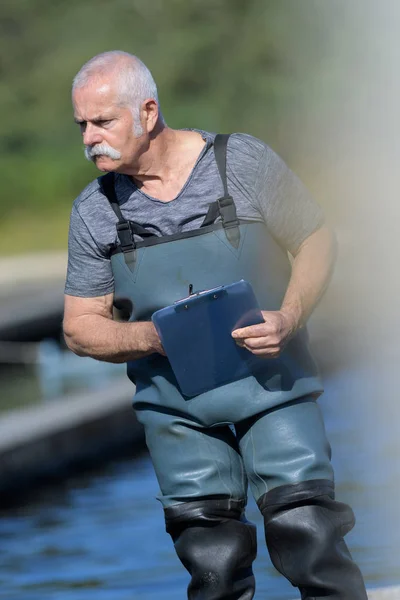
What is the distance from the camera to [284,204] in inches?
137

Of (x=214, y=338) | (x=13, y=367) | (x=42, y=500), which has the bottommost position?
(x=13, y=367)

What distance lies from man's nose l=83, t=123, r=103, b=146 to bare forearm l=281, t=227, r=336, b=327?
0.61 metres

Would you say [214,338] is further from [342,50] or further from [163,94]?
[342,50]

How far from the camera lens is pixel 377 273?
699 inches

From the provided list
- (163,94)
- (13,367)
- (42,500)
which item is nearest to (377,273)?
(13,367)

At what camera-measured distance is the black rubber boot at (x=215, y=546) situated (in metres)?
3.49

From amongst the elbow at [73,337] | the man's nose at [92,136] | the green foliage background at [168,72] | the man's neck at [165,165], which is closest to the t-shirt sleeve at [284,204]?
the man's neck at [165,165]

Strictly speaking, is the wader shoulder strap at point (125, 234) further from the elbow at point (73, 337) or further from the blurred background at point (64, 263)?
the blurred background at point (64, 263)

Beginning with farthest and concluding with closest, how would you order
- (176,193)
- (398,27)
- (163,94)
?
(163,94) < (176,193) < (398,27)

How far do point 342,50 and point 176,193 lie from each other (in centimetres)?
2883

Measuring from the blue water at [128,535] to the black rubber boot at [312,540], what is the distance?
2.03 m

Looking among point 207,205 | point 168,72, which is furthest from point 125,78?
point 168,72

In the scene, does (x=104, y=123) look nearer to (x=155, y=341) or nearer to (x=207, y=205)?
(x=207, y=205)

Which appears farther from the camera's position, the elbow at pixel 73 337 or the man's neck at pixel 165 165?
the elbow at pixel 73 337
